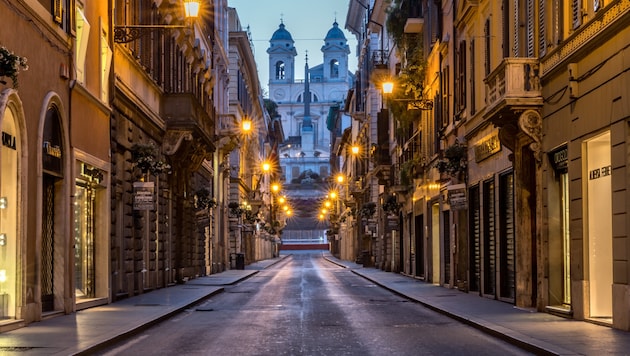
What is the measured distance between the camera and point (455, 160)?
3072 cm

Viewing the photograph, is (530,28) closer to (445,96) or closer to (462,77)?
(462,77)

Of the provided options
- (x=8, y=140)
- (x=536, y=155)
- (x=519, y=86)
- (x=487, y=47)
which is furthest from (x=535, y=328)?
(x=487, y=47)

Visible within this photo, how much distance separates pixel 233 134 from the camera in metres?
53.6

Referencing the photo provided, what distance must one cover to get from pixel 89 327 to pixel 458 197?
14.6 m

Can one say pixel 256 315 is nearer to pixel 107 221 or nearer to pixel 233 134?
pixel 107 221

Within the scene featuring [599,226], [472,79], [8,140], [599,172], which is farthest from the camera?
[472,79]

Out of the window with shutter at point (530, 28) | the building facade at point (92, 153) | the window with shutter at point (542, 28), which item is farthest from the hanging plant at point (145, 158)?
the window with shutter at point (542, 28)

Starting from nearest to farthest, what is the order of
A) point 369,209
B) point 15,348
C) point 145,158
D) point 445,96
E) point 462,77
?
point 15,348
point 145,158
point 462,77
point 445,96
point 369,209

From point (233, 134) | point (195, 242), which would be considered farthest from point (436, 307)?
point (233, 134)

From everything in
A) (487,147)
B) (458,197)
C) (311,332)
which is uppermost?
(487,147)

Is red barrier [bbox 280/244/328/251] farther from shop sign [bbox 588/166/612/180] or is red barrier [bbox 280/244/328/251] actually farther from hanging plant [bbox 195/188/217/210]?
shop sign [bbox 588/166/612/180]

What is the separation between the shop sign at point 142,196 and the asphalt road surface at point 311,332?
3.09 m

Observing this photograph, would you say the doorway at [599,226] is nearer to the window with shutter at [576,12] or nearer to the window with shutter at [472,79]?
the window with shutter at [576,12]

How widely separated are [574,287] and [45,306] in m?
10.1
